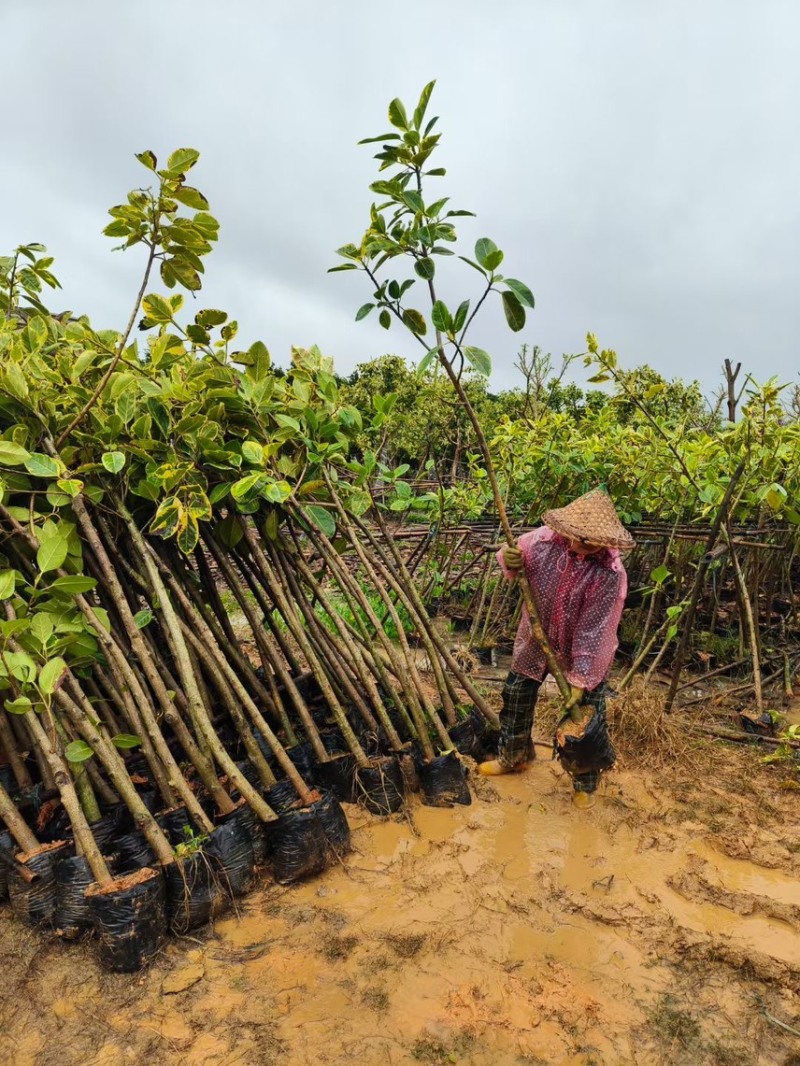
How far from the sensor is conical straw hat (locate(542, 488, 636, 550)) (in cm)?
244

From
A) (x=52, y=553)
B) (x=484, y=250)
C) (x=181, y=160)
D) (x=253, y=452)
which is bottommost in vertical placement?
(x=52, y=553)

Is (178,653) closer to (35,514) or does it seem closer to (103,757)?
(103,757)

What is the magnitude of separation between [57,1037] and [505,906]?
4.55 feet

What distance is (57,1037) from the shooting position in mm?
1681

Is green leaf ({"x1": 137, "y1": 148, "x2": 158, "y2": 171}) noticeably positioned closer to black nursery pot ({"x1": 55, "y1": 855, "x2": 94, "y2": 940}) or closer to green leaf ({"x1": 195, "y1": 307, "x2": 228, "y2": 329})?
green leaf ({"x1": 195, "y1": 307, "x2": 228, "y2": 329})

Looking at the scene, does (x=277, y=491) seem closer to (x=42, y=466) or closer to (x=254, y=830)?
(x=42, y=466)

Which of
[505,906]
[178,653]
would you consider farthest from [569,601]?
[178,653]

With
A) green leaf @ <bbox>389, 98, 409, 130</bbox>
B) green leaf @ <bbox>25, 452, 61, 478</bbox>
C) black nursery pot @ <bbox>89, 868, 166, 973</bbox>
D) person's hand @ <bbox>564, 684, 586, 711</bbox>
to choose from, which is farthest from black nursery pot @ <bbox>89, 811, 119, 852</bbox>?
green leaf @ <bbox>389, 98, 409, 130</bbox>

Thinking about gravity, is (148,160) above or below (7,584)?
above

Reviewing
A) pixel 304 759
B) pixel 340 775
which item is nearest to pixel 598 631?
pixel 340 775

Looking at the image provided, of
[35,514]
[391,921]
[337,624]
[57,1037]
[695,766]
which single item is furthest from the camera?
[695,766]

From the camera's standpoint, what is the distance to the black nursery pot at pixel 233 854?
6.99 ft

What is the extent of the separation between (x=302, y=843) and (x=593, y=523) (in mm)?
1638

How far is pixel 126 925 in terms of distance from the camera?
1880 millimetres
